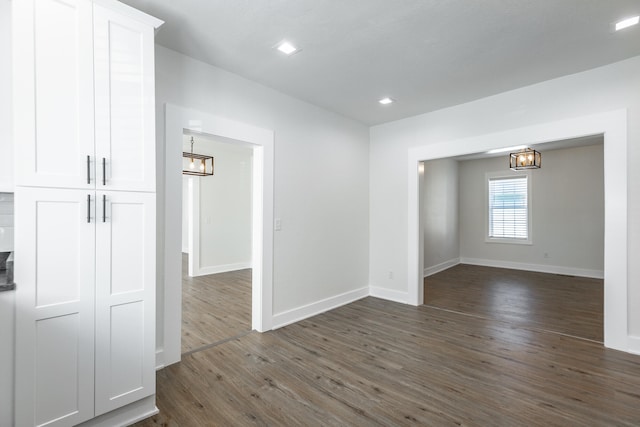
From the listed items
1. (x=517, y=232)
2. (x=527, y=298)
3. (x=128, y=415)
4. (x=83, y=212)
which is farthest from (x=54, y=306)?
(x=517, y=232)

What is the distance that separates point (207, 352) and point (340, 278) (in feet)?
7.04

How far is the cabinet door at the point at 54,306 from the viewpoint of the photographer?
1608mm

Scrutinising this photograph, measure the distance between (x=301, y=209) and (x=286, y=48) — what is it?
190 cm

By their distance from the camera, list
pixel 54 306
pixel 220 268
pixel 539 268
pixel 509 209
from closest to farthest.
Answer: pixel 54 306
pixel 220 268
pixel 539 268
pixel 509 209

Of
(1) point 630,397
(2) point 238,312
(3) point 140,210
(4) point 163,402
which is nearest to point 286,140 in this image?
(3) point 140,210

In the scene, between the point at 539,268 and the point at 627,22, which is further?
the point at 539,268

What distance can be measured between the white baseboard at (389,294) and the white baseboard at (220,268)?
11.6 feet

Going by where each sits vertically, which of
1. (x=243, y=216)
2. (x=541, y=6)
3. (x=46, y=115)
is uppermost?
(x=541, y=6)

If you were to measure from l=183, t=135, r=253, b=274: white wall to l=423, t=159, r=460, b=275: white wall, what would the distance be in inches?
166

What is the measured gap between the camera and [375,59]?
9.50 feet

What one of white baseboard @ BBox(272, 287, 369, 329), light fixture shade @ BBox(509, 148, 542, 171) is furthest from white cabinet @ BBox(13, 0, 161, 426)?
light fixture shade @ BBox(509, 148, 542, 171)

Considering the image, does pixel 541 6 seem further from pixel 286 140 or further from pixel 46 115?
pixel 46 115

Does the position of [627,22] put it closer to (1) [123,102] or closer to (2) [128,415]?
(1) [123,102]

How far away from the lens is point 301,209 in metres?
3.96
